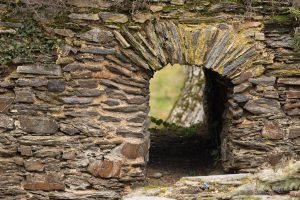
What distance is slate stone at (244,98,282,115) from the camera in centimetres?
752

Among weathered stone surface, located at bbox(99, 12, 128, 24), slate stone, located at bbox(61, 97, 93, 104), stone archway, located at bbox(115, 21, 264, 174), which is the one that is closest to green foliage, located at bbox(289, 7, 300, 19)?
stone archway, located at bbox(115, 21, 264, 174)

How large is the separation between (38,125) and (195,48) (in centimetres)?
207

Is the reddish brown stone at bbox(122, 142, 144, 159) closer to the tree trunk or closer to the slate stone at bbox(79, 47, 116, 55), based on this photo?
the slate stone at bbox(79, 47, 116, 55)

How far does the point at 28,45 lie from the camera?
7324 millimetres

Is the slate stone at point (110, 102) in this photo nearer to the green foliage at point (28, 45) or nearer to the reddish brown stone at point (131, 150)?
the reddish brown stone at point (131, 150)

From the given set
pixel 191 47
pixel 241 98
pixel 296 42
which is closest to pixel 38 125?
pixel 191 47

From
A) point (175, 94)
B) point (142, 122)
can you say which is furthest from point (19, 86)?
point (175, 94)

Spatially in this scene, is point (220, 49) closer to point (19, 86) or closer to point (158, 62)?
point (158, 62)

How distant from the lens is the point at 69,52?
730 cm

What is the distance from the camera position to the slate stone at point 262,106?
752cm

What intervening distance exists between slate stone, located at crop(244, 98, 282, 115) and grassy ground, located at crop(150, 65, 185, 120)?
34.3 feet

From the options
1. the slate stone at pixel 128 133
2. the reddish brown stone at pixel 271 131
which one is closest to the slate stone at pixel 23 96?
the slate stone at pixel 128 133

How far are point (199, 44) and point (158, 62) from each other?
0.54 meters

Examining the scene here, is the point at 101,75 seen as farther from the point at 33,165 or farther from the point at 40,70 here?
the point at 33,165
